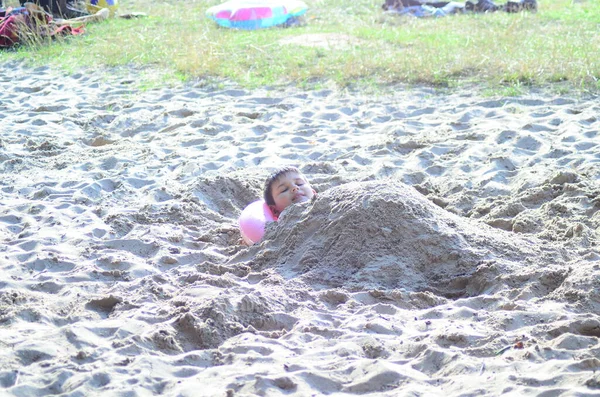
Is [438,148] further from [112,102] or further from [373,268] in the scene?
[112,102]

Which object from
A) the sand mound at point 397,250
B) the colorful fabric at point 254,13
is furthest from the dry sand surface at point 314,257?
the colorful fabric at point 254,13

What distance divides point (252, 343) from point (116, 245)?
1.64 metres

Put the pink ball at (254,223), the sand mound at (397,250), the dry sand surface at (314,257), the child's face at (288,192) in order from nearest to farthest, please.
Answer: the dry sand surface at (314,257) < the sand mound at (397,250) < the pink ball at (254,223) < the child's face at (288,192)

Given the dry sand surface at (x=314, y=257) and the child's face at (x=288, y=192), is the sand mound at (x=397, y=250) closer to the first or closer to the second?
the dry sand surface at (x=314, y=257)

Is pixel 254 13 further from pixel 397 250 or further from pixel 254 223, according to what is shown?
pixel 397 250

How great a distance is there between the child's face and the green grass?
3.51 meters

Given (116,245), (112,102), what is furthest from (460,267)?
(112,102)

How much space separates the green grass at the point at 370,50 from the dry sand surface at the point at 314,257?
3.36 feet

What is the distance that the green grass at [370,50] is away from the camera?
817 cm

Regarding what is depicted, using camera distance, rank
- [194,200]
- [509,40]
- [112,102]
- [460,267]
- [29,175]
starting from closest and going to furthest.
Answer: [460,267]
[194,200]
[29,175]
[112,102]
[509,40]

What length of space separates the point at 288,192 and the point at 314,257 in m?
0.76

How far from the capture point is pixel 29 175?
236 inches

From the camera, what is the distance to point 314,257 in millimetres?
4113

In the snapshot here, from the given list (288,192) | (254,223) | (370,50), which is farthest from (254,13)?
(254,223)
